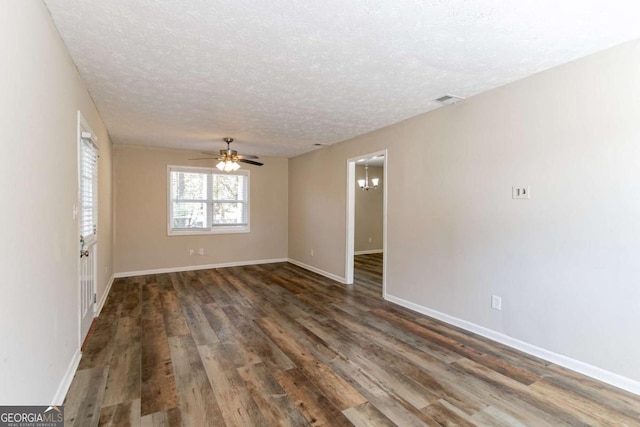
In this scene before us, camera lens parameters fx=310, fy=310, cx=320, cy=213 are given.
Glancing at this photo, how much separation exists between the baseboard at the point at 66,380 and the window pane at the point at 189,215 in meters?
3.99

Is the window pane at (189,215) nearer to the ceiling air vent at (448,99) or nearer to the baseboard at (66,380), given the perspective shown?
the baseboard at (66,380)

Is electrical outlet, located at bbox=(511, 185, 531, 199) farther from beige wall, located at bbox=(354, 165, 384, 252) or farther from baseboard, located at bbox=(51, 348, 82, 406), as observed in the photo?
beige wall, located at bbox=(354, 165, 384, 252)

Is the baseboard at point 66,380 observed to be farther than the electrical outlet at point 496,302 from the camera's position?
No

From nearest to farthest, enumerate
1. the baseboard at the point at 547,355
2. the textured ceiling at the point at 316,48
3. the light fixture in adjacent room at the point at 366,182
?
the textured ceiling at the point at 316,48 → the baseboard at the point at 547,355 → the light fixture in adjacent room at the point at 366,182

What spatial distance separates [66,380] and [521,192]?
4036mm

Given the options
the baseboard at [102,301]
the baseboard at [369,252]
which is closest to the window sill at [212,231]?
the baseboard at [102,301]

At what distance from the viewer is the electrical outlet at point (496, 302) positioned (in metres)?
3.10

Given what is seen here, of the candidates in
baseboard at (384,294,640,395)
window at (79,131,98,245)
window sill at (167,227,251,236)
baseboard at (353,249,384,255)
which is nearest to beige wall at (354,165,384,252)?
baseboard at (353,249,384,255)

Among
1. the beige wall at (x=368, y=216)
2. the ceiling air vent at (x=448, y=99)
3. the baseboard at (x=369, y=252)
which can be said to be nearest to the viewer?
the ceiling air vent at (x=448, y=99)

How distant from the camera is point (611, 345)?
2.37 meters

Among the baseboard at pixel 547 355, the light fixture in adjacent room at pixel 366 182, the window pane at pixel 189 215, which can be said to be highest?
the light fixture in adjacent room at pixel 366 182

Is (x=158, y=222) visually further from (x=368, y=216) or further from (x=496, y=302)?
(x=496, y=302)

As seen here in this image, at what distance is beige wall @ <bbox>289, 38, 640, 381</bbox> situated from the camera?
2.32 meters

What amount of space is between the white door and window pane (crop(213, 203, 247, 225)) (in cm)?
308
